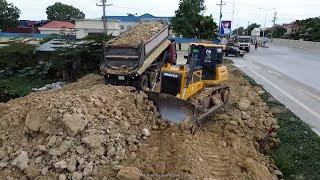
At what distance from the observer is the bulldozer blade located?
11273 millimetres

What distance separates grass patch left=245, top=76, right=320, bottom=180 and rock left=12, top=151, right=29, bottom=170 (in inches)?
219

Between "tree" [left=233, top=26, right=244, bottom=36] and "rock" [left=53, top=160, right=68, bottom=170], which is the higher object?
"rock" [left=53, top=160, right=68, bottom=170]

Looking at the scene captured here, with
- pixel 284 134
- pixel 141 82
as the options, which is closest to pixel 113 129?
pixel 284 134

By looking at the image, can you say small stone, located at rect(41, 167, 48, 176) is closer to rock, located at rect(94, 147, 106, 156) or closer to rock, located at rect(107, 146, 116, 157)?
rock, located at rect(94, 147, 106, 156)

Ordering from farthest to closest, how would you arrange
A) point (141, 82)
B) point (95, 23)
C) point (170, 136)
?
point (95, 23) < point (141, 82) < point (170, 136)

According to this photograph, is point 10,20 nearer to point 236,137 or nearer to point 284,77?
point 284,77

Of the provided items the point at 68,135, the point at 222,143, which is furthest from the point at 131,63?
the point at 68,135

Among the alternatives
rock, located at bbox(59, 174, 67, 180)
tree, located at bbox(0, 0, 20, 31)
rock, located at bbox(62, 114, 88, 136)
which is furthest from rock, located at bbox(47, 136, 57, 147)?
tree, located at bbox(0, 0, 20, 31)

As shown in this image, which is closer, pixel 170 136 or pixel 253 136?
pixel 170 136

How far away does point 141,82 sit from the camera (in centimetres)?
1612

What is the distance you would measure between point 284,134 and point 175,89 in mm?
3334

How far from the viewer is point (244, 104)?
14773mm

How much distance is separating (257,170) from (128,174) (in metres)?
2.82

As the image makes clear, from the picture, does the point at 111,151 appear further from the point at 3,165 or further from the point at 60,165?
the point at 3,165
